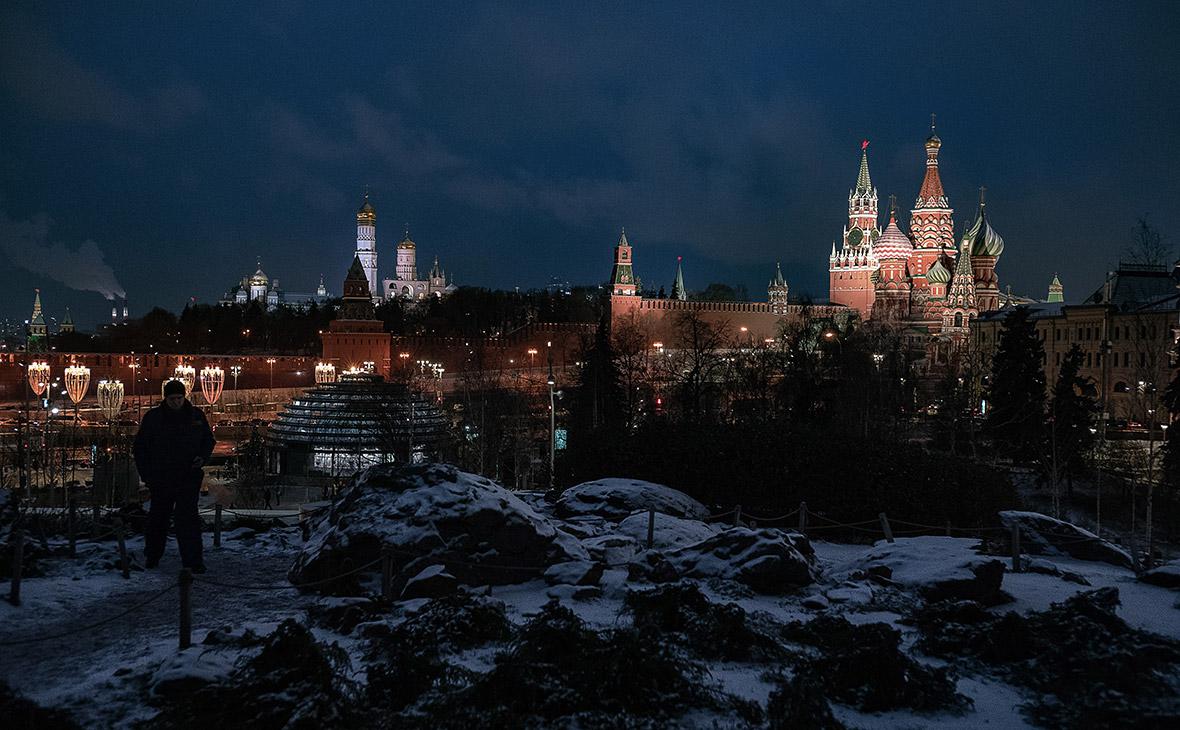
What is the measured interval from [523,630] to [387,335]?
209ft

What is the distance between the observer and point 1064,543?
1211 centimetres

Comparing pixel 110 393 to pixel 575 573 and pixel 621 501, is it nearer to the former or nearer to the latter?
pixel 621 501

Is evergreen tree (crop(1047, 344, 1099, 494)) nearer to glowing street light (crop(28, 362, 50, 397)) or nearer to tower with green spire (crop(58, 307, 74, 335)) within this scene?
glowing street light (crop(28, 362, 50, 397))

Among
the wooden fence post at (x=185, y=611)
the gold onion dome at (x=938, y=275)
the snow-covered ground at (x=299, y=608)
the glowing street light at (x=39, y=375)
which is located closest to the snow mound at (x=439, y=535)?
the snow-covered ground at (x=299, y=608)

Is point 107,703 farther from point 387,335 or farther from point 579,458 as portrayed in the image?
point 387,335

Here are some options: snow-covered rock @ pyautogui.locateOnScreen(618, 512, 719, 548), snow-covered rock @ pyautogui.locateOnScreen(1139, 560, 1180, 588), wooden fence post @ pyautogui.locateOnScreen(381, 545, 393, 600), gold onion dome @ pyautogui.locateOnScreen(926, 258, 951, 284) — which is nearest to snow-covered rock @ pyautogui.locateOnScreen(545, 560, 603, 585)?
wooden fence post @ pyautogui.locateOnScreen(381, 545, 393, 600)

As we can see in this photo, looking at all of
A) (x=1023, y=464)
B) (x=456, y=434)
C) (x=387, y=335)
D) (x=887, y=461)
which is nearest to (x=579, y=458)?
(x=887, y=461)

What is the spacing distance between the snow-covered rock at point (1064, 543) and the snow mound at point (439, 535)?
6.78 metres

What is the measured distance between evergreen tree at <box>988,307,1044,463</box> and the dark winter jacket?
1137 inches

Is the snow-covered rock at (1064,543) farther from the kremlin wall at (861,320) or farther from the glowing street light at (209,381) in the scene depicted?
the glowing street light at (209,381)

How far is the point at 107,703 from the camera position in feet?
19.1

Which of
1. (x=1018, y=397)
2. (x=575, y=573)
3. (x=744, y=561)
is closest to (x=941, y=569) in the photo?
(x=744, y=561)

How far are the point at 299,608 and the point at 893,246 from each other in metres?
106

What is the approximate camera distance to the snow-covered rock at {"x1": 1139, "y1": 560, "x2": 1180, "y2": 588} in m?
9.60
